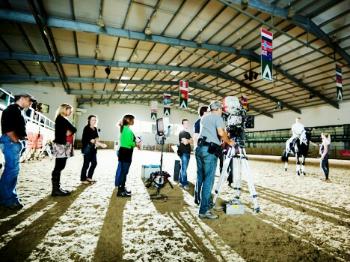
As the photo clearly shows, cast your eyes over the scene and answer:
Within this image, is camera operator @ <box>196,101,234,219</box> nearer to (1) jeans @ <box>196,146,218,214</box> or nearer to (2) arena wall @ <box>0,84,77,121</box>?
(1) jeans @ <box>196,146,218,214</box>

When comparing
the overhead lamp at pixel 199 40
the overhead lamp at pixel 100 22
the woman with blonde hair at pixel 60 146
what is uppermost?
the overhead lamp at pixel 199 40

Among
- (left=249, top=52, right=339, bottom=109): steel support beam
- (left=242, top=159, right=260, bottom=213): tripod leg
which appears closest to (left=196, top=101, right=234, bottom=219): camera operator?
(left=242, top=159, right=260, bottom=213): tripod leg

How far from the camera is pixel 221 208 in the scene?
350cm

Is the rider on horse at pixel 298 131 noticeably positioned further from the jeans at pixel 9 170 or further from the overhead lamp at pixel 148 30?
the jeans at pixel 9 170

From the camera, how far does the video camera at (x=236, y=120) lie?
3.29 metres

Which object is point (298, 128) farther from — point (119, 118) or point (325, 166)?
point (119, 118)

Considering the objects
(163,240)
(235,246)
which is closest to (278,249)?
(235,246)

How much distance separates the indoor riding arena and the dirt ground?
0.02 metres

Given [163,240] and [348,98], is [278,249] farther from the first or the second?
[348,98]

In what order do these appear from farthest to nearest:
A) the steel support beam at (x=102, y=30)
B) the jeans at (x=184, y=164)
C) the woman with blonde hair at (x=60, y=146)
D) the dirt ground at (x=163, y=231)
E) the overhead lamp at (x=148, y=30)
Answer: the overhead lamp at (x=148, y=30), the steel support beam at (x=102, y=30), the jeans at (x=184, y=164), the woman with blonde hair at (x=60, y=146), the dirt ground at (x=163, y=231)

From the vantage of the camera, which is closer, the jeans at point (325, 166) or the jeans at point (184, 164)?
the jeans at point (184, 164)

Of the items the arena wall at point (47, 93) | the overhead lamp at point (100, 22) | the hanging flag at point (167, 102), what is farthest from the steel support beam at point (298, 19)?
the arena wall at point (47, 93)

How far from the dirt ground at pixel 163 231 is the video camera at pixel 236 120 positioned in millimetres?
1185

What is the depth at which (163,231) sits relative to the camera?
2.54 m
